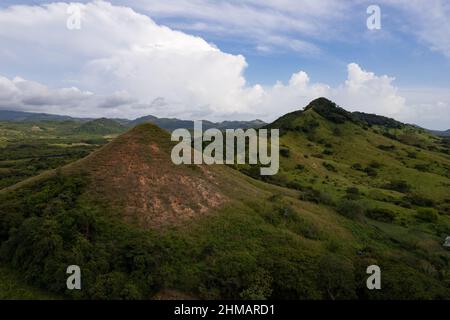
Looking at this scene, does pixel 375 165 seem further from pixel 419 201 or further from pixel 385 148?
pixel 419 201

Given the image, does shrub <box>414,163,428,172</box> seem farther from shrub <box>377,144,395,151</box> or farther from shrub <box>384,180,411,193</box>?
shrub <box>384,180,411,193</box>

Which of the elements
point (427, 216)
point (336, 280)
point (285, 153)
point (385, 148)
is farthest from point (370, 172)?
point (336, 280)

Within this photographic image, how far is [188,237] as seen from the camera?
3822 centimetres

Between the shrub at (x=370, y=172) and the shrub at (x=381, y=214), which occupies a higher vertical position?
the shrub at (x=370, y=172)

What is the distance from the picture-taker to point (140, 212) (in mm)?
40656

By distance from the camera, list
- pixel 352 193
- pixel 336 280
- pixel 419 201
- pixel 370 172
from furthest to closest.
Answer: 1. pixel 370 172
2. pixel 419 201
3. pixel 352 193
4. pixel 336 280

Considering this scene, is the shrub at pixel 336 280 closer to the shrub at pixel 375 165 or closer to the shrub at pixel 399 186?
the shrub at pixel 399 186

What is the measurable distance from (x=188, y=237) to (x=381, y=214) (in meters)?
47.7

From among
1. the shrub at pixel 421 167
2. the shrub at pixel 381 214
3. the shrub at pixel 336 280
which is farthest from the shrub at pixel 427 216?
the shrub at pixel 421 167

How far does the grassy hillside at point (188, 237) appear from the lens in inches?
1300

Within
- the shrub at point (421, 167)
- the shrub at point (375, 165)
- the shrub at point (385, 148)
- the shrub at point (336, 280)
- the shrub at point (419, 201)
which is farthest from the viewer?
the shrub at point (385, 148)

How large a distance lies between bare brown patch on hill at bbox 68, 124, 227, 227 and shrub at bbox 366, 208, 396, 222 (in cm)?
3594

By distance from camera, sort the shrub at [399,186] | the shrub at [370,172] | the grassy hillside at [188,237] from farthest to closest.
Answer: the shrub at [370,172] < the shrub at [399,186] < the grassy hillside at [188,237]

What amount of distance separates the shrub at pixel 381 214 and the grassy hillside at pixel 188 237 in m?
4.00
